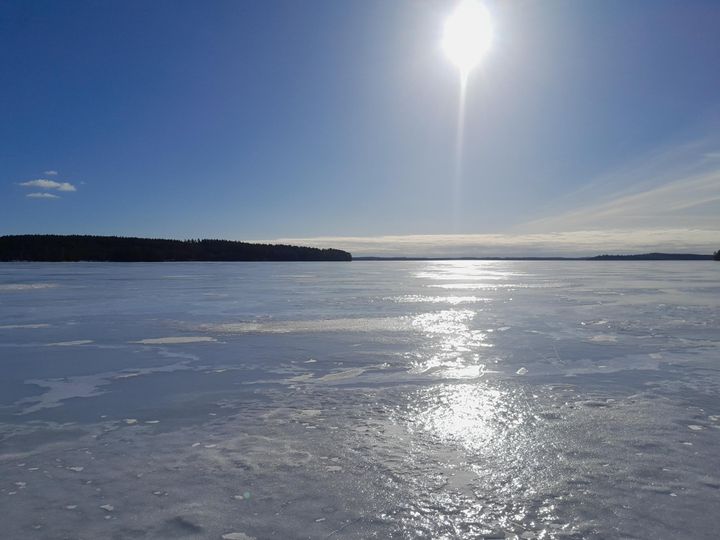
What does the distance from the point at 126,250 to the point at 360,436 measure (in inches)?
3514

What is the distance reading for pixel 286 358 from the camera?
6.96m

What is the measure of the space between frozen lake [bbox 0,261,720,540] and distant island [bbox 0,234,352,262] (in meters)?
82.4

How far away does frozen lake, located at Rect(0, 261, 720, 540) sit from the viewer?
275cm

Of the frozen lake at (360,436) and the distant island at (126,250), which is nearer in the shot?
the frozen lake at (360,436)

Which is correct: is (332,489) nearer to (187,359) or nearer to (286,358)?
(286,358)

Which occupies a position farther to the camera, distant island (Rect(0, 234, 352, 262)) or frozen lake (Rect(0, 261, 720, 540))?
distant island (Rect(0, 234, 352, 262))

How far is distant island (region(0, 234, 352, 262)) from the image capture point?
81.4 m

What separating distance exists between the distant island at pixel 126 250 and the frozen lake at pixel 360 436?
82.4 metres

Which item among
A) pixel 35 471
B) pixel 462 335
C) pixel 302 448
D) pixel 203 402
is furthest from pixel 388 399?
pixel 462 335

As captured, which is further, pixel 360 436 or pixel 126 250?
pixel 126 250

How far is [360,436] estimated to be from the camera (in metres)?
3.99

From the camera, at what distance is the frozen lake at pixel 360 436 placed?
9.02 ft

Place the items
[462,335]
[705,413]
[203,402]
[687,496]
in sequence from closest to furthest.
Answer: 1. [687,496]
2. [705,413]
3. [203,402]
4. [462,335]

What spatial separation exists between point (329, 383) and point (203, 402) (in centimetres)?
139
